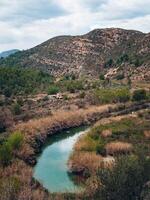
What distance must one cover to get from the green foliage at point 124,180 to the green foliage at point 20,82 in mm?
69066

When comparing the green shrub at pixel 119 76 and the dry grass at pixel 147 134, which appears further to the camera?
the green shrub at pixel 119 76

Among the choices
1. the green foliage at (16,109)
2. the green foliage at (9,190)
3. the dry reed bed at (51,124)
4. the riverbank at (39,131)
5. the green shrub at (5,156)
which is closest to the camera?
the green foliage at (9,190)

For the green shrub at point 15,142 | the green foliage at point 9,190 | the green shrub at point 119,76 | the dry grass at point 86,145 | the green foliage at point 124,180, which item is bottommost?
the green shrub at point 119,76

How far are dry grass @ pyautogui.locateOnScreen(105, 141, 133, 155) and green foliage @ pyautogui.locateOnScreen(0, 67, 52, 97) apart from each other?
5101 centimetres

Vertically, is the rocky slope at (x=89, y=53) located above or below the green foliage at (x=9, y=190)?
below

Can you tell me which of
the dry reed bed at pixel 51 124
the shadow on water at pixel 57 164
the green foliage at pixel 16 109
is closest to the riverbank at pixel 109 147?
the shadow on water at pixel 57 164

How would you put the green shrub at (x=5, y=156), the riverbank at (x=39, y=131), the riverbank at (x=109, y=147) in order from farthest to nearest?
1. the green shrub at (x=5, y=156)
2. the riverbank at (x=109, y=147)
3. the riverbank at (x=39, y=131)

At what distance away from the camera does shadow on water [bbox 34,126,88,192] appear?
152ft

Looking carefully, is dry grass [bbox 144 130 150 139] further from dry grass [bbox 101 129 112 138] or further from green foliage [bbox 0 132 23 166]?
green foliage [bbox 0 132 23 166]

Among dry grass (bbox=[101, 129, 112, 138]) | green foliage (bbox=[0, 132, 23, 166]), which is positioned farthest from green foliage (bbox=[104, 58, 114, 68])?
green foliage (bbox=[0, 132, 23, 166])

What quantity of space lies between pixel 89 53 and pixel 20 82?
71.8 m

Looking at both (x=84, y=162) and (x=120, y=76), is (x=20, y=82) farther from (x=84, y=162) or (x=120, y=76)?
(x=84, y=162)

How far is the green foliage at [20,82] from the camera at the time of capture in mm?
107275

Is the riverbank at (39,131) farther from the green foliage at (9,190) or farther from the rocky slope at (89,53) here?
the rocky slope at (89,53)
